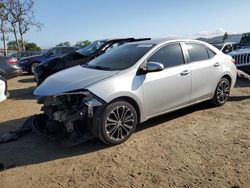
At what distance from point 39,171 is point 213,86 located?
412 cm

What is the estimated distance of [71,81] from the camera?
524 centimetres

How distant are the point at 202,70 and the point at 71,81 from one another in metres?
2.78

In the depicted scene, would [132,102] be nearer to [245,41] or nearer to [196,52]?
[196,52]

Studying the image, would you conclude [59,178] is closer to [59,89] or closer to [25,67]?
[59,89]

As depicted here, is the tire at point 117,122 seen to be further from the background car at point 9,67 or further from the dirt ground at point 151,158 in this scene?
the background car at point 9,67

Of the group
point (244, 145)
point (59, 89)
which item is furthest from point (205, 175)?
point (59, 89)

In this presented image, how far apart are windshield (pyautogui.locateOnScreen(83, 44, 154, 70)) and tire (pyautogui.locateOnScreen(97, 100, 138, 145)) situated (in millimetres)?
768

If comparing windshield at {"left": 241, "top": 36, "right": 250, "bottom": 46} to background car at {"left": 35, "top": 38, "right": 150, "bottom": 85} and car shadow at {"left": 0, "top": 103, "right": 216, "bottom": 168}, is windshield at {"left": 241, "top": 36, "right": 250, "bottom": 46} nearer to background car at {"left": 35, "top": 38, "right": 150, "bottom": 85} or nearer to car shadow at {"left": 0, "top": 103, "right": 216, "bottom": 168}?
background car at {"left": 35, "top": 38, "right": 150, "bottom": 85}

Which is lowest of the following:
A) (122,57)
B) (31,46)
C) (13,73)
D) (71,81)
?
(31,46)

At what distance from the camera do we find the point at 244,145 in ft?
16.5

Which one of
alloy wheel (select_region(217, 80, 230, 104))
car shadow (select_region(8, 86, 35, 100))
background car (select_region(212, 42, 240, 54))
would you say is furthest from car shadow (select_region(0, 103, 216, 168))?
background car (select_region(212, 42, 240, 54))

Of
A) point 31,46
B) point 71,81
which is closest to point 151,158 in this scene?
point 71,81

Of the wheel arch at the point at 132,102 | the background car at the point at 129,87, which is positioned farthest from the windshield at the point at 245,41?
the wheel arch at the point at 132,102

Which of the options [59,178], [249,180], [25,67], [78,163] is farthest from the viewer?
[25,67]
